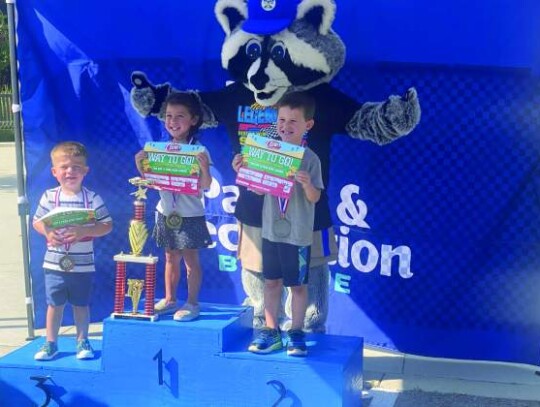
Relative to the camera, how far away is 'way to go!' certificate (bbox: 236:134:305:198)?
13.3ft

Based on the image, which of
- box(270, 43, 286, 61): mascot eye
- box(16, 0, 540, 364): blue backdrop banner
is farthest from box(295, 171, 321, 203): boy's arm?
box(16, 0, 540, 364): blue backdrop banner

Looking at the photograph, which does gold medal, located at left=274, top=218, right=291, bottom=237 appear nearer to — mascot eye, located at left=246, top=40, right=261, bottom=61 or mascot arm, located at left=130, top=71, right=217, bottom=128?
mascot eye, located at left=246, top=40, right=261, bottom=61

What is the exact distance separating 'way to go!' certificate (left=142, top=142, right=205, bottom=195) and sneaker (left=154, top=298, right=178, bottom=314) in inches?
26.1

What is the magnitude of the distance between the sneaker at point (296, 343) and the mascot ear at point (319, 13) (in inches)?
67.8

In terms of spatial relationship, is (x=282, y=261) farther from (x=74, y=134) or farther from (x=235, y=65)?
(x=74, y=134)

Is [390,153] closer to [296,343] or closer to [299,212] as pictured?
[299,212]

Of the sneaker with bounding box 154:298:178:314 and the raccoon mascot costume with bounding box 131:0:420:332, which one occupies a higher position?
the raccoon mascot costume with bounding box 131:0:420:332

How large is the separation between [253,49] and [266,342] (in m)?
1.70

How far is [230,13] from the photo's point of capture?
15.7ft

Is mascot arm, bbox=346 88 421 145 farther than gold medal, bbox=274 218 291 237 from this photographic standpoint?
Yes

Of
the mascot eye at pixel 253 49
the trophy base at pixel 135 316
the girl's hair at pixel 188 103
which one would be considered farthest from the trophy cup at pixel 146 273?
the mascot eye at pixel 253 49

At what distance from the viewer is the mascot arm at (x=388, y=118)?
468 centimetres

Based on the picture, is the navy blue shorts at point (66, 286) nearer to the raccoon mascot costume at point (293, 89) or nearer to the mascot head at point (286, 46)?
the raccoon mascot costume at point (293, 89)

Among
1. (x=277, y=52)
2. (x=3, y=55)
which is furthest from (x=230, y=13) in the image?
(x=3, y=55)
